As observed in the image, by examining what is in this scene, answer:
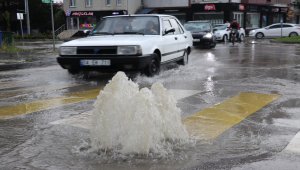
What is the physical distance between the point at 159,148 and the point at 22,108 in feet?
10.5

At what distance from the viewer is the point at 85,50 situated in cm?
944

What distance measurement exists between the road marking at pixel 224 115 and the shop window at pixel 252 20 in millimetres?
45093

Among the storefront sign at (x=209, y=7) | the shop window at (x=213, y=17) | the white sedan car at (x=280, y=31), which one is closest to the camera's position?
the white sedan car at (x=280, y=31)

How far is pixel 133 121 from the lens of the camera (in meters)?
4.38

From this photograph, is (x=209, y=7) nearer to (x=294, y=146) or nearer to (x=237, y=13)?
(x=237, y=13)

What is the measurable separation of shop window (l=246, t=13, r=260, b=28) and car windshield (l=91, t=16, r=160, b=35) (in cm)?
4236

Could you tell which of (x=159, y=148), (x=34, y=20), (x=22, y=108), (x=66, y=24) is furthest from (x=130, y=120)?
(x=34, y=20)

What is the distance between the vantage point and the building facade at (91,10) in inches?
2042

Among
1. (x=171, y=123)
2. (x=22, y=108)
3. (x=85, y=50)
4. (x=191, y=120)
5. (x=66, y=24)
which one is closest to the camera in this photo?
(x=171, y=123)

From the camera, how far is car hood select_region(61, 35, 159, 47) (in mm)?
9188

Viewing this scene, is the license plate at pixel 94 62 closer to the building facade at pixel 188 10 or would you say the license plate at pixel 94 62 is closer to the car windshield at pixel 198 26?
the car windshield at pixel 198 26

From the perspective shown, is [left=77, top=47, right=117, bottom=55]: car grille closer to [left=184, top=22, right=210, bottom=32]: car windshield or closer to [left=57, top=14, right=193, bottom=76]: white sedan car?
[left=57, top=14, right=193, bottom=76]: white sedan car

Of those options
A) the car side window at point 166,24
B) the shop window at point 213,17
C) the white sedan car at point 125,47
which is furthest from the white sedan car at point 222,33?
the white sedan car at point 125,47

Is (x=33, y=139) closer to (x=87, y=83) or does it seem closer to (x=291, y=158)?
(x=291, y=158)
